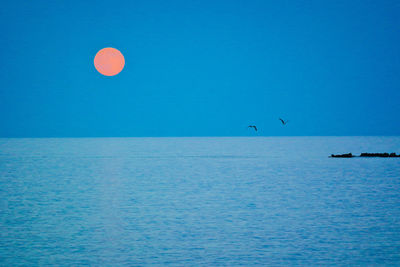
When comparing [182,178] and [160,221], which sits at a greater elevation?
[182,178]

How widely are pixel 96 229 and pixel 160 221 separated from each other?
216cm

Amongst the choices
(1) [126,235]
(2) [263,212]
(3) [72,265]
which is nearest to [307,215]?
(2) [263,212]

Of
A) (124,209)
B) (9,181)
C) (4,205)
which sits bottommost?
(124,209)

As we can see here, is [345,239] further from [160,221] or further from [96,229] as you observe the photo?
[96,229]

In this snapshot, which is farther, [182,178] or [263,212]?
[182,178]

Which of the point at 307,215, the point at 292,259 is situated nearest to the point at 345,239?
the point at 292,259

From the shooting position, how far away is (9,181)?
2916 cm

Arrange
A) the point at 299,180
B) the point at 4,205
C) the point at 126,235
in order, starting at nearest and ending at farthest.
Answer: the point at 126,235
the point at 4,205
the point at 299,180

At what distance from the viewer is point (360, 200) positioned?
64.7 ft

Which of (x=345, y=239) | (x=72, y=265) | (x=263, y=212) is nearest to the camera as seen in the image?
(x=72, y=265)

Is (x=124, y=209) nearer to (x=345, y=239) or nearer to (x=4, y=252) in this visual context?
(x=4, y=252)

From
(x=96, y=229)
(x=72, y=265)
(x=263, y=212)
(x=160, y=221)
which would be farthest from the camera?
(x=263, y=212)

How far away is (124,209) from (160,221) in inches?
113

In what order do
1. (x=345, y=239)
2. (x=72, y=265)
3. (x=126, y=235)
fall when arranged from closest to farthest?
1. (x=72, y=265)
2. (x=345, y=239)
3. (x=126, y=235)
